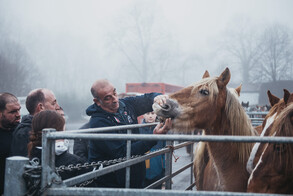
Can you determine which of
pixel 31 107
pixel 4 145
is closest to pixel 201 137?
pixel 4 145

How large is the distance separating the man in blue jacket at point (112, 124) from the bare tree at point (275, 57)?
38600 mm

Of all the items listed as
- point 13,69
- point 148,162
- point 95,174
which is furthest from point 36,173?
point 13,69

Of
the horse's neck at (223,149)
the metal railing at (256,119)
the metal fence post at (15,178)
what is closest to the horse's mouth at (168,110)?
the horse's neck at (223,149)

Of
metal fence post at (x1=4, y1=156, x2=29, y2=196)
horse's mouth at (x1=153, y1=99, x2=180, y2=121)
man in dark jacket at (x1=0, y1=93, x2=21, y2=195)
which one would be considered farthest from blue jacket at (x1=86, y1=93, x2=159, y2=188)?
metal fence post at (x1=4, y1=156, x2=29, y2=196)

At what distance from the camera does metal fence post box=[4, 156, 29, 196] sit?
1400 mm

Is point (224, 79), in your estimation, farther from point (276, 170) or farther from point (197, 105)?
point (276, 170)

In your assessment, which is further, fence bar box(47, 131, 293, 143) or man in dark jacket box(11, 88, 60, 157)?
man in dark jacket box(11, 88, 60, 157)

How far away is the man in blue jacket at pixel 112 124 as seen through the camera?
2.85 metres

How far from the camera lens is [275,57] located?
3900cm

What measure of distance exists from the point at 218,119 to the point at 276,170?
0.90 meters

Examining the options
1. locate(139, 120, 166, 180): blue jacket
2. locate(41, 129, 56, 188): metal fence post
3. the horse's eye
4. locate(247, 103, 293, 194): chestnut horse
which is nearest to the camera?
locate(41, 129, 56, 188): metal fence post

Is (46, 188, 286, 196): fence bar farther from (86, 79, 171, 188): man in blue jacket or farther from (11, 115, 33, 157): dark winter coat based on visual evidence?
(11, 115, 33, 157): dark winter coat

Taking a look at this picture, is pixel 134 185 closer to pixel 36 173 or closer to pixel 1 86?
pixel 36 173

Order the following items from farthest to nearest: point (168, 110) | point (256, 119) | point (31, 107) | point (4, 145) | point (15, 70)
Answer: point (15, 70), point (256, 119), point (31, 107), point (4, 145), point (168, 110)
